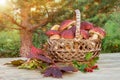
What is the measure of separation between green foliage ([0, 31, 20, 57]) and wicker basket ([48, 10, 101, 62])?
2927mm

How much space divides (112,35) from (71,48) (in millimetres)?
3155

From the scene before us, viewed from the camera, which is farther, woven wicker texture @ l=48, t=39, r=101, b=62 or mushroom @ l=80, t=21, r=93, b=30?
mushroom @ l=80, t=21, r=93, b=30

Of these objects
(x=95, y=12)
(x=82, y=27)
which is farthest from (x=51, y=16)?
(x=82, y=27)

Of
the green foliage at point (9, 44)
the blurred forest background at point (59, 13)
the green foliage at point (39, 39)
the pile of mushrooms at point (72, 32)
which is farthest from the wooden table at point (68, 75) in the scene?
the green foliage at point (9, 44)

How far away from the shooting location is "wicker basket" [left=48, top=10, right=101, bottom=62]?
120cm

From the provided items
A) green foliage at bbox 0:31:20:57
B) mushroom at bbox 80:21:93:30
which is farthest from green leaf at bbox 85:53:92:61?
green foliage at bbox 0:31:20:57

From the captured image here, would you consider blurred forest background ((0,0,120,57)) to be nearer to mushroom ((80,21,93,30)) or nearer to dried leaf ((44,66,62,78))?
mushroom ((80,21,93,30))

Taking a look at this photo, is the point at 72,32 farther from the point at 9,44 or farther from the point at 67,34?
the point at 9,44

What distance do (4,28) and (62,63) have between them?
98.8 inches

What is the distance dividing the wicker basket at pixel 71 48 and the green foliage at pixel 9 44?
293cm

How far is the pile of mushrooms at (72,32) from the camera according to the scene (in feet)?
4.03

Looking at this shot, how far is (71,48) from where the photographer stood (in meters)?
1.20

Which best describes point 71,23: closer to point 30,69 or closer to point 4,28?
point 30,69

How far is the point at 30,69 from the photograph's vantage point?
46.6 inches
